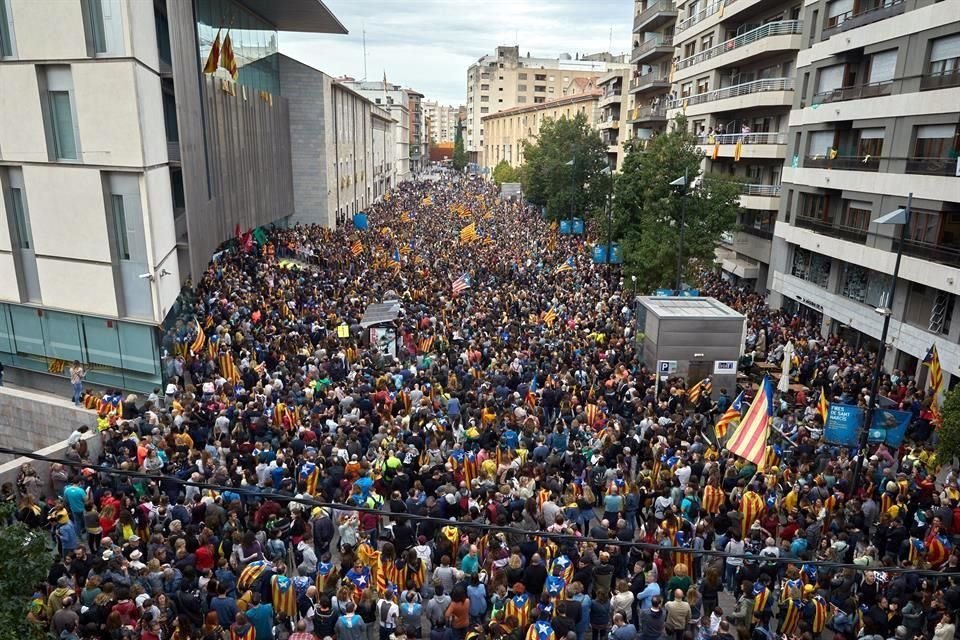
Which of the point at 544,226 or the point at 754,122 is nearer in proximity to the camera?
the point at 754,122

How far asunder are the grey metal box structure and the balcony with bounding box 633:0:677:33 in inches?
1443

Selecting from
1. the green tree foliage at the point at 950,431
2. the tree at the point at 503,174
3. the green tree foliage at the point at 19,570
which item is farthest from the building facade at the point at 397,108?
the green tree foliage at the point at 19,570

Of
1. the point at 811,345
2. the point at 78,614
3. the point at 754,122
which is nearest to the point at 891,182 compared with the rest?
the point at 811,345

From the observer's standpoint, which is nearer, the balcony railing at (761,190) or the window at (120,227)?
the window at (120,227)

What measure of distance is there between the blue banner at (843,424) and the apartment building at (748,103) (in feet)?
67.9

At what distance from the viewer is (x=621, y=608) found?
864 cm

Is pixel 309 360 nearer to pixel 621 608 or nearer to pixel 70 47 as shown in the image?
pixel 70 47

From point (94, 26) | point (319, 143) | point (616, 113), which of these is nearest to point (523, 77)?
point (616, 113)

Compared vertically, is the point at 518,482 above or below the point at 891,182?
below

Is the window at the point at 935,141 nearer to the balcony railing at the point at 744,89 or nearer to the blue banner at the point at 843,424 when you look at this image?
the blue banner at the point at 843,424

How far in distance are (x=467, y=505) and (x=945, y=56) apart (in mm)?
19679

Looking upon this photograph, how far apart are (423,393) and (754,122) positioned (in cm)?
2721

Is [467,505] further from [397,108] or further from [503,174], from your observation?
[397,108]

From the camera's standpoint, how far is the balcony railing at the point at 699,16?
3755 cm
